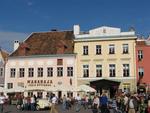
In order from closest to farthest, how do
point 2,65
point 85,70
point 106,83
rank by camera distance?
1. point 106,83
2. point 85,70
3. point 2,65

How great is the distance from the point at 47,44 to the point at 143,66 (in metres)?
14.8

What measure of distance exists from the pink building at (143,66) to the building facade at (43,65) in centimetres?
896

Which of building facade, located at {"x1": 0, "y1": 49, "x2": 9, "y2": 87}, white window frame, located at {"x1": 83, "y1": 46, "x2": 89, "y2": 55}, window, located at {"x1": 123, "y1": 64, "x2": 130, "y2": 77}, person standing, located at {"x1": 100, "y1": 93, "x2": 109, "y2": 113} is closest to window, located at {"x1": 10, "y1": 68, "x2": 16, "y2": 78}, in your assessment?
building facade, located at {"x1": 0, "y1": 49, "x2": 9, "y2": 87}

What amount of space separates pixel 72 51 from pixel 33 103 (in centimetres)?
1922

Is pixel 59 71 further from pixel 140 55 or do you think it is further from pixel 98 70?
pixel 140 55

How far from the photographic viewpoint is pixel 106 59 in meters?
50.3

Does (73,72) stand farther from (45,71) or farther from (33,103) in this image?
(33,103)

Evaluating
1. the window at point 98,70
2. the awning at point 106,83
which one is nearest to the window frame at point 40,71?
the window at point 98,70

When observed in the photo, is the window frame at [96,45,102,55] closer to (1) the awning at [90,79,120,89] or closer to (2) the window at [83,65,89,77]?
(2) the window at [83,65,89,77]

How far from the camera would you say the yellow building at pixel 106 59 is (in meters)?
49.2

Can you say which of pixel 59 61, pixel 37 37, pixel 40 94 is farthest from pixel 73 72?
pixel 37 37

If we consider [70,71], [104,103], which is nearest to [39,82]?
[70,71]

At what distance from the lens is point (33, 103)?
1332 inches

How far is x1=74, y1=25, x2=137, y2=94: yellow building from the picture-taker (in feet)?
161
